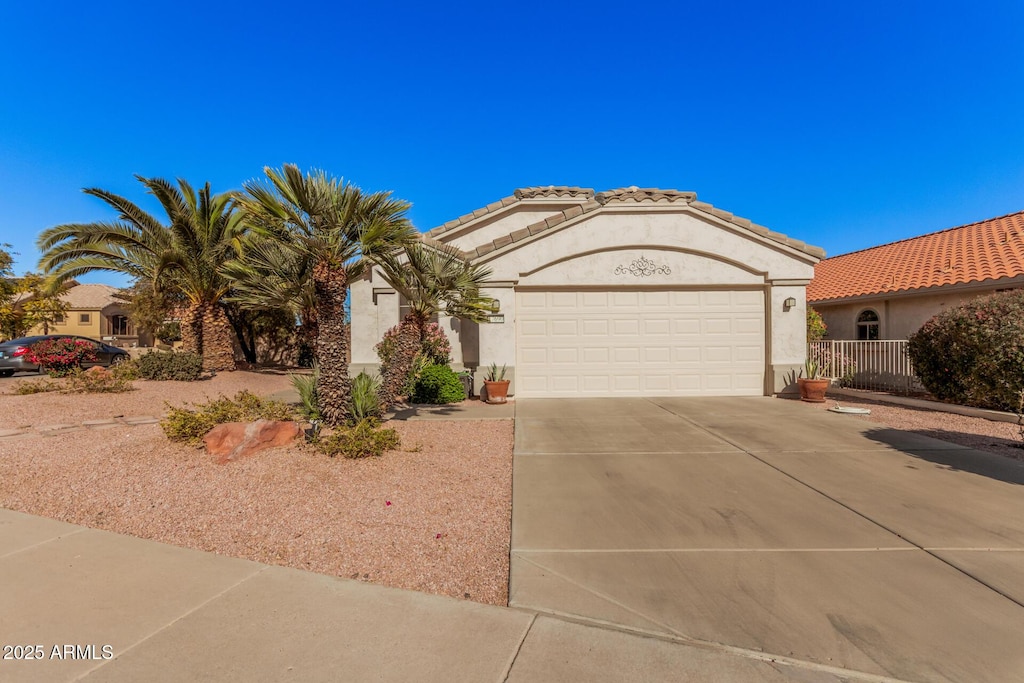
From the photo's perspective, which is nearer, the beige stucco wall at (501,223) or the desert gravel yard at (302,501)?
the desert gravel yard at (302,501)

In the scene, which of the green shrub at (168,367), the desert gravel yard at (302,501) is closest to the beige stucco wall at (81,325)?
the green shrub at (168,367)

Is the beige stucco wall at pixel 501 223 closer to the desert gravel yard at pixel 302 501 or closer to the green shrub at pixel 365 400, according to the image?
the green shrub at pixel 365 400

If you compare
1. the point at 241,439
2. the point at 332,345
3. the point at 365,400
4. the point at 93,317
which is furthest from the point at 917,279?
the point at 93,317

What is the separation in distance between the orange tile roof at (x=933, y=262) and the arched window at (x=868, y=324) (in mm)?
880

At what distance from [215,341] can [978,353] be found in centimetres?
2035

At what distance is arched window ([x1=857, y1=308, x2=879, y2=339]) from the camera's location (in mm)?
15429

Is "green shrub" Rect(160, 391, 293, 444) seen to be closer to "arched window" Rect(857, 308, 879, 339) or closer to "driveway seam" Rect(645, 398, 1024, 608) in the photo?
"driveway seam" Rect(645, 398, 1024, 608)

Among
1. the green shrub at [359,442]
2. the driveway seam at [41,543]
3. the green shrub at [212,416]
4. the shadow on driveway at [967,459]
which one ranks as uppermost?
the green shrub at [212,416]

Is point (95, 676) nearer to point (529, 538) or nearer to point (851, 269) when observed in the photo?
point (529, 538)

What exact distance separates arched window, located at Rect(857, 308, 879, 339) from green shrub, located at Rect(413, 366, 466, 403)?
1383cm

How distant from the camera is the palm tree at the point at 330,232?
652 cm

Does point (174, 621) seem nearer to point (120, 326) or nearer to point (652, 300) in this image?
point (652, 300)

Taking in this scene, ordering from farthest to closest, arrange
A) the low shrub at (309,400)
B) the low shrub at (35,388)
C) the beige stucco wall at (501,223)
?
the beige stucco wall at (501,223)
the low shrub at (35,388)
the low shrub at (309,400)

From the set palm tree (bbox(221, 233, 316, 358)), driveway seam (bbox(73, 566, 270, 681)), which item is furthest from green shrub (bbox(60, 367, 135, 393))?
driveway seam (bbox(73, 566, 270, 681))
